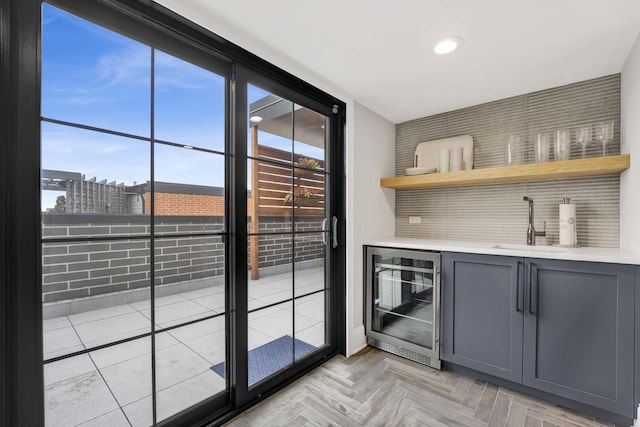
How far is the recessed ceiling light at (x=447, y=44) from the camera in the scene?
1664 millimetres

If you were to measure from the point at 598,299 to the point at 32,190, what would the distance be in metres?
2.90

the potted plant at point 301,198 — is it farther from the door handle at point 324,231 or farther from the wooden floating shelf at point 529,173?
the wooden floating shelf at point 529,173

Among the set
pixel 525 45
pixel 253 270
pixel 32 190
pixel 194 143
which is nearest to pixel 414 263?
pixel 253 270

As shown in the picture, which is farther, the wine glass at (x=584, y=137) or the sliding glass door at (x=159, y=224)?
the wine glass at (x=584, y=137)

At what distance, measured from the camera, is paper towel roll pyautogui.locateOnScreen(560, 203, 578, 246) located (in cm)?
210

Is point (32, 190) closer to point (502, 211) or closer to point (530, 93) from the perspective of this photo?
point (502, 211)

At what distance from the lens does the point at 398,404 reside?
183cm

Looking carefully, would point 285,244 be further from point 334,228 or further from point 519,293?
point 519,293

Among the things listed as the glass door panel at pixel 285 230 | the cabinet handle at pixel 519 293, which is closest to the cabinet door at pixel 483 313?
the cabinet handle at pixel 519 293

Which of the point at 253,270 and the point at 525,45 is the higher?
the point at 525,45

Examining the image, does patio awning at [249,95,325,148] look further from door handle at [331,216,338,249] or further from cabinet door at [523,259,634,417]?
cabinet door at [523,259,634,417]

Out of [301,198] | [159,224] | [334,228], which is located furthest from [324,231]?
[159,224]

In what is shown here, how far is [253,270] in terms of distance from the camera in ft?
6.12

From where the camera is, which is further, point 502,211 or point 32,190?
point 502,211
